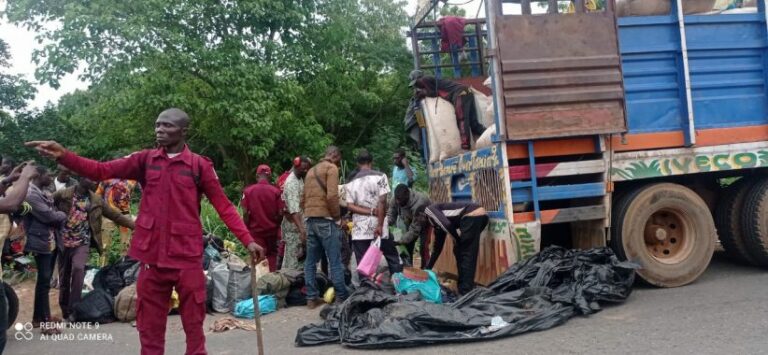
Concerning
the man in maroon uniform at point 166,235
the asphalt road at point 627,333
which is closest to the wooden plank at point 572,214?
the asphalt road at point 627,333

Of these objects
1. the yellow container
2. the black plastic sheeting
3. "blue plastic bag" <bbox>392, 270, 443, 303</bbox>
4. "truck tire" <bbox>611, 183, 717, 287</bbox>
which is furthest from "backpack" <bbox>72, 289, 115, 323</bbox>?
"truck tire" <bbox>611, 183, 717, 287</bbox>

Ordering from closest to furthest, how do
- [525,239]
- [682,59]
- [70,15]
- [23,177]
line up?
[23,177] < [525,239] < [682,59] < [70,15]

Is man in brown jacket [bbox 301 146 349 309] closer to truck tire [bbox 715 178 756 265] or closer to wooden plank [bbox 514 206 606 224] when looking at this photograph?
wooden plank [bbox 514 206 606 224]

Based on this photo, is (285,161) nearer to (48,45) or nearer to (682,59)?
(48,45)

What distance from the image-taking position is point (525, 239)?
18.8 feet

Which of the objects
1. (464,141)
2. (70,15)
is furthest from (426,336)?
(70,15)

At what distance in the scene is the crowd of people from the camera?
3.73 m

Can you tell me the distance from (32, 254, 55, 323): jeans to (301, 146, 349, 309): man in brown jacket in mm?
2426

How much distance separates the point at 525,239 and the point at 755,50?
313cm

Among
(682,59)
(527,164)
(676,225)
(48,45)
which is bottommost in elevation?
(676,225)

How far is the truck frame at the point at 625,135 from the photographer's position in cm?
572

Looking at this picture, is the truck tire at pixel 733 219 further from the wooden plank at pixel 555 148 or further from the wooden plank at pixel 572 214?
the wooden plank at pixel 555 148

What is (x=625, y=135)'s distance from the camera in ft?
19.7

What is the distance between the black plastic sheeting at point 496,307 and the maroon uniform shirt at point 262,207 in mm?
2123
